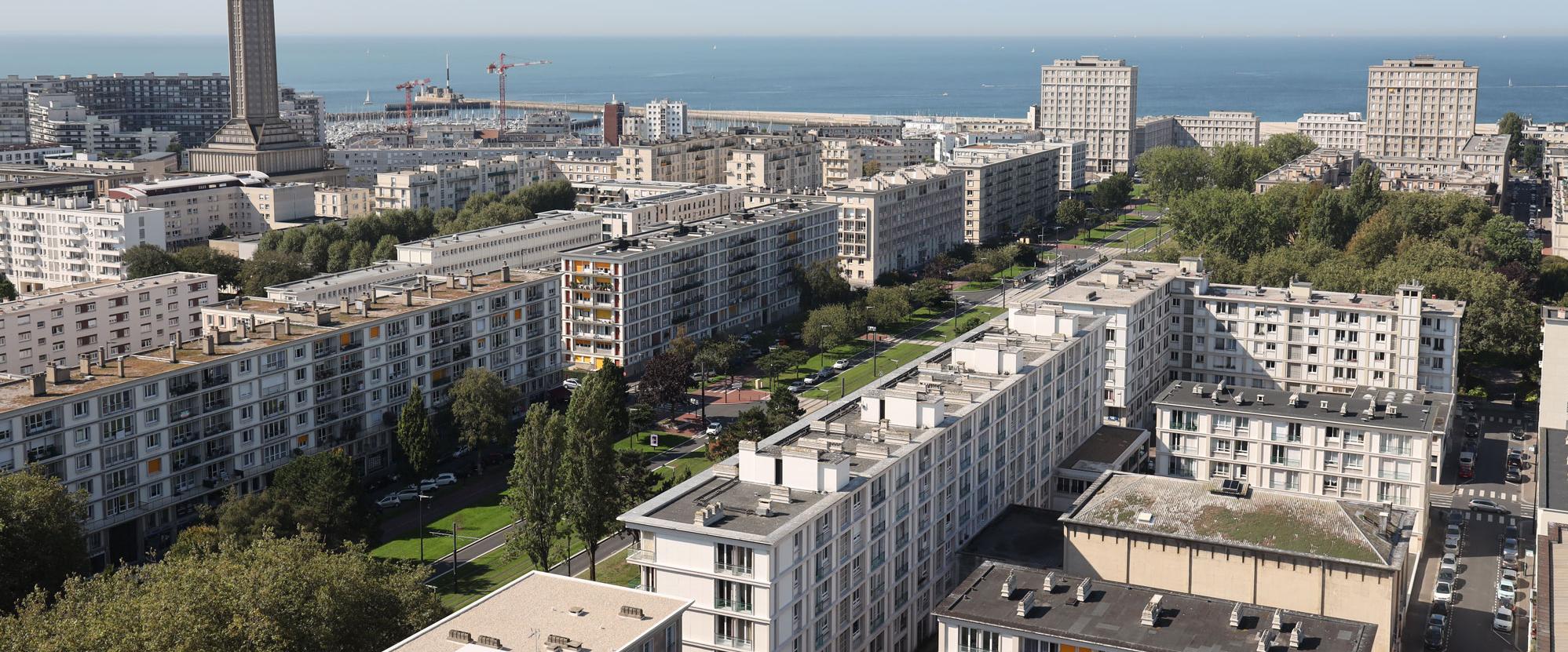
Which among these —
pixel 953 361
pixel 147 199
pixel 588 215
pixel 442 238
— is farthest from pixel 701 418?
pixel 147 199

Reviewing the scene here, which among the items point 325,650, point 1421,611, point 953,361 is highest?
point 953,361

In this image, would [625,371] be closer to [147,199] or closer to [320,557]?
[320,557]

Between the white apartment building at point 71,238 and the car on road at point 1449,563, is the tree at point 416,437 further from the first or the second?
the white apartment building at point 71,238

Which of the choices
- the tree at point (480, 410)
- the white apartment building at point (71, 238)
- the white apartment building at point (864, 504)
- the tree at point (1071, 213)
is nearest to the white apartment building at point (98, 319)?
the tree at point (480, 410)

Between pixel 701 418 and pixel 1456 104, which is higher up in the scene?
pixel 1456 104

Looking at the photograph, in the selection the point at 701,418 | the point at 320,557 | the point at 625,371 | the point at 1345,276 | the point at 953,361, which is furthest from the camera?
the point at 1345,276

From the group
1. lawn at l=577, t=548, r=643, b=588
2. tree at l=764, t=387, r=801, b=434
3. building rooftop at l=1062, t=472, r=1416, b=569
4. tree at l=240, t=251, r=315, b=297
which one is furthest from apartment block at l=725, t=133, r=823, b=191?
building rooftop at l=1062, t=472, r=1416, b=569
